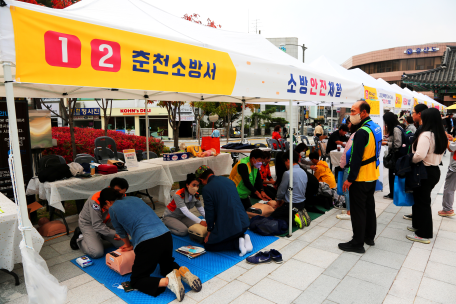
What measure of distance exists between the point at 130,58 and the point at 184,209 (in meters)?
2.42

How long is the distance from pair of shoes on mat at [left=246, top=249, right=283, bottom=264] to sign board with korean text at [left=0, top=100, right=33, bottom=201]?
4042 millimetres

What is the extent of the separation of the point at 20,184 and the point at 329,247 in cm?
363

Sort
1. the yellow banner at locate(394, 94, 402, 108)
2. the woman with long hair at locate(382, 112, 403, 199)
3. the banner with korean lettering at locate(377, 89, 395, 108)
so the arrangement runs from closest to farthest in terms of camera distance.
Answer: the woman with long hair at locate(382, 112, 403, 199) < the banner with korean lettering at locate(377, 89, 395, 108) < the yellow banner at locate(394, 94, 402, 108)

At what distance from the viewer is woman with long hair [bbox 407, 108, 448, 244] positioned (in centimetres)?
389

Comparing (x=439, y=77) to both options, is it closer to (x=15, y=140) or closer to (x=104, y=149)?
(x=104, y=149)

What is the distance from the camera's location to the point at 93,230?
3779 mm

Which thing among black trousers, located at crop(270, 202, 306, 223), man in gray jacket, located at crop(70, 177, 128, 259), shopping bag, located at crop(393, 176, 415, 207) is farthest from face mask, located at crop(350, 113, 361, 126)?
man in gray jacket, located at crop(70, 177, 128, 259)

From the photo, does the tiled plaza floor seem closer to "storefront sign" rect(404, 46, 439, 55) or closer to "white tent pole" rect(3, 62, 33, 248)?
"white tent pole" rect(3, 62, 33, 248)

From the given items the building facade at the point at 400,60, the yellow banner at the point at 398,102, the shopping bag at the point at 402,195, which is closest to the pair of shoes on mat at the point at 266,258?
the shopping bag at the point at 402,195

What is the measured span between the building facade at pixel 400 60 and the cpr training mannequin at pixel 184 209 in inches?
1906

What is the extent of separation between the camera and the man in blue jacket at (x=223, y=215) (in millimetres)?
3555

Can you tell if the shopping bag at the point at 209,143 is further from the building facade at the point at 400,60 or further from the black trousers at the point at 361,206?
the building facade at the point at 400,60

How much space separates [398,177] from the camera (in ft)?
14.0

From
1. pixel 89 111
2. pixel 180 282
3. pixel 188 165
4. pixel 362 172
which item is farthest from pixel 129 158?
pixel 89 111
